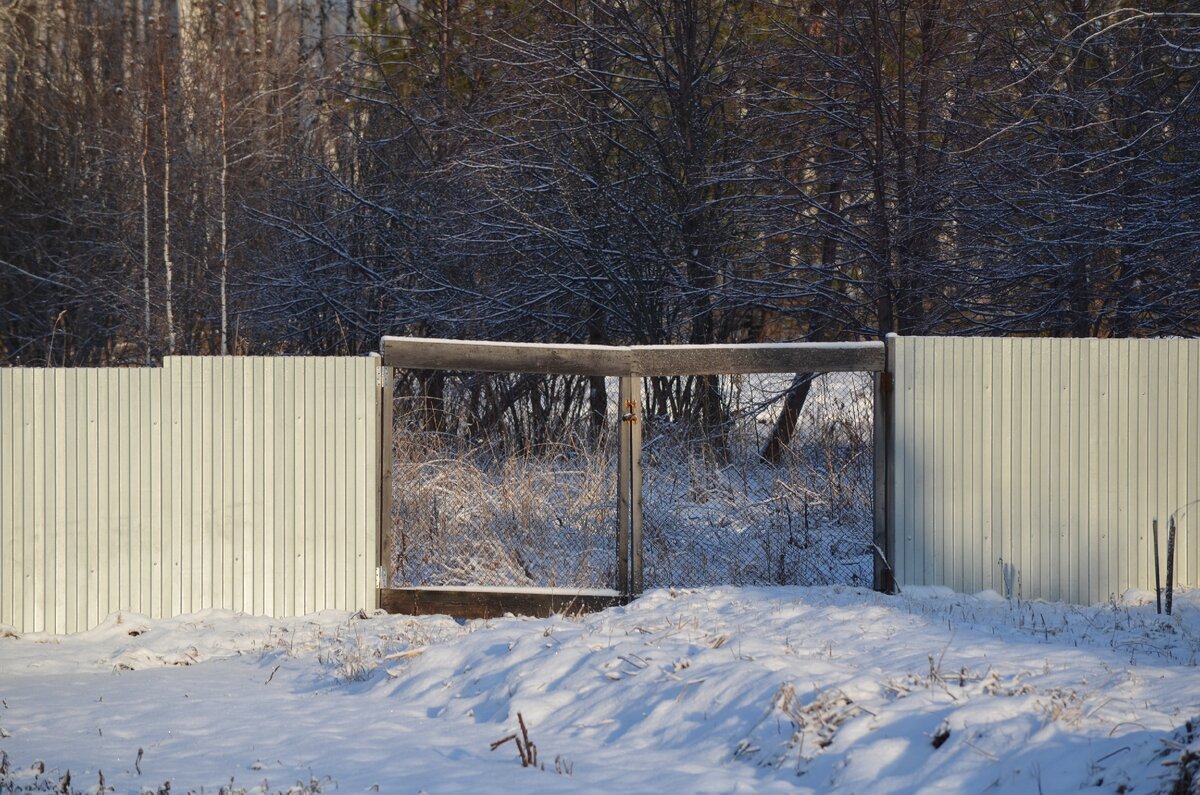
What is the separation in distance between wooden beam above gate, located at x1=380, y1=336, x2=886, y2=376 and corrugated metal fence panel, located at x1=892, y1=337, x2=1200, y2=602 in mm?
621

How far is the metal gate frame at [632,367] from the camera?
Result: 810 cm

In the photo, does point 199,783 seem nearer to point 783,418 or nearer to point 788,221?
point 783,418

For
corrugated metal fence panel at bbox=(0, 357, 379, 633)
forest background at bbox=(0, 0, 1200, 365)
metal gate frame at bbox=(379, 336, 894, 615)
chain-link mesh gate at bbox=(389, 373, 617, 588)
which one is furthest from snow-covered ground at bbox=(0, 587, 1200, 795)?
forest background at bbox=(0, 0, 1200, 365)

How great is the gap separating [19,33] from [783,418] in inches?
781

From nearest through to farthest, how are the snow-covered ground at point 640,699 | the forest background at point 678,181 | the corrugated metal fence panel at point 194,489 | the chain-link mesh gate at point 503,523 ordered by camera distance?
the snow-covered ground at point 640,699, the corrugated metal fence panel at point 194,489, the chain-link mesh gate at point 503,523, the forest background at point 678,181

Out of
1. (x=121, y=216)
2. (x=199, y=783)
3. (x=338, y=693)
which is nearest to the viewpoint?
(x=199, y=783)

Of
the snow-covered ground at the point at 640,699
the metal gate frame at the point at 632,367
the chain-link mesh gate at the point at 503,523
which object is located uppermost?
the metal gate frame at the point at 632,367

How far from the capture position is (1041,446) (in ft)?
26.7

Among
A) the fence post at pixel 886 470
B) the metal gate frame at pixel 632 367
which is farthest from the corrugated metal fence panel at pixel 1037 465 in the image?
the metal gate frame at pixel 632 367

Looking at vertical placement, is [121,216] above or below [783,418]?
above

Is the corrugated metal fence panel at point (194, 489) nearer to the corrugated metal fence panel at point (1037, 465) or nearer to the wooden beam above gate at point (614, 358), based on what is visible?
the wooden beam above gate at point (614, 358)

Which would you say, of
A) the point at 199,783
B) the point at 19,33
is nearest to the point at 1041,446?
the point at 199,783

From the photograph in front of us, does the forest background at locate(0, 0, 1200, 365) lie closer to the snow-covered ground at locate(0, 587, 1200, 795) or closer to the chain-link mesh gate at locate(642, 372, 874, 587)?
the chain-link mesh gate at locate(642, 372, 874, 587)

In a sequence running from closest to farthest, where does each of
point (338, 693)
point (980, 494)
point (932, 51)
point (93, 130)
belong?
point (338, 693)
point (980, 494)
point (932, 51)
point (93, 130)
